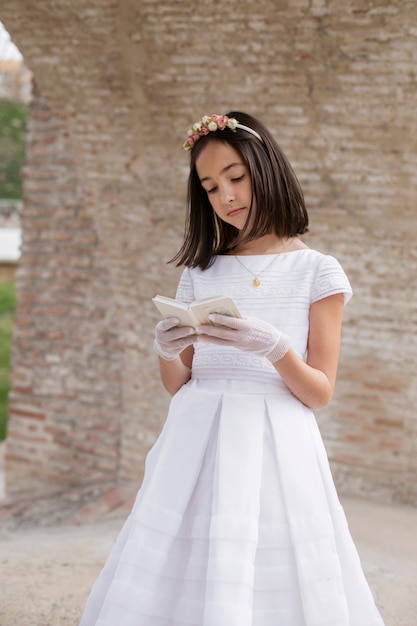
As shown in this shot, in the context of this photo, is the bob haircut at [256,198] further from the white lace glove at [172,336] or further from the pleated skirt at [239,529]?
the pleated skirt at [239,529]

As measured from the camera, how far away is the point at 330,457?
4836 mm

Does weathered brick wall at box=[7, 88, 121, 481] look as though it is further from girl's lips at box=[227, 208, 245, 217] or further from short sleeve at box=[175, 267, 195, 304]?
girl's lips at box=[227, 208, 245, 217]

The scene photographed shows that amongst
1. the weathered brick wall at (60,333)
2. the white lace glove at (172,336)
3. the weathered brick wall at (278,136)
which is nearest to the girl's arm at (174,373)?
the white lace glove at (172,336)

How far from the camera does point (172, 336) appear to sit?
6.53 feet

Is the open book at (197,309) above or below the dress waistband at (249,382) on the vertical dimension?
above

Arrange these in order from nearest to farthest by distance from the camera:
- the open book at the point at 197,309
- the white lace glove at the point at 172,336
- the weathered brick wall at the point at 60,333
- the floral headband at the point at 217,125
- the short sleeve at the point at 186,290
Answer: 1. the open book at the point at 197,309
2. the white lace glove at the point at 172,336
3. the floral headband at the point at 217,125
4. the short sleeve at the point at 186,290
5. the weathered brick wall at the point at 60,333

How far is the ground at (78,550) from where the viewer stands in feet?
10.6

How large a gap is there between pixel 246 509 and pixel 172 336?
50 centimetres

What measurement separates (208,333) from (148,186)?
3.11m

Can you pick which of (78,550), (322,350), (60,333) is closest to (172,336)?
(322,350)

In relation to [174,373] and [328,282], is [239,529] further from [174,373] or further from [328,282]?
[328,282]

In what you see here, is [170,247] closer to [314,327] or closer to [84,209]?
[84,209]

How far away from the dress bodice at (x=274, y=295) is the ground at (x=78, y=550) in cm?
159

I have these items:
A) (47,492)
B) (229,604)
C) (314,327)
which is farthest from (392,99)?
(47,492)
